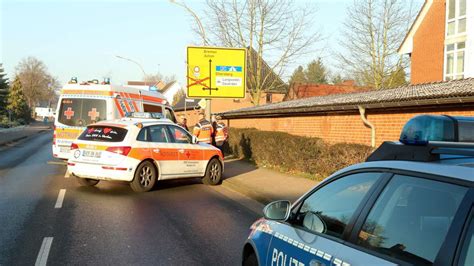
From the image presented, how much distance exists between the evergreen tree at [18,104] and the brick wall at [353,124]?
66.9m

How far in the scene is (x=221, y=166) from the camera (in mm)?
12727

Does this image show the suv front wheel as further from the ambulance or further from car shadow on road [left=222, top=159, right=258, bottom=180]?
the ambulance

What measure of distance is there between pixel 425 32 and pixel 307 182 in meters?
21.1

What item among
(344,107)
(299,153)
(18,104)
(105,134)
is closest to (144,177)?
(105,134)

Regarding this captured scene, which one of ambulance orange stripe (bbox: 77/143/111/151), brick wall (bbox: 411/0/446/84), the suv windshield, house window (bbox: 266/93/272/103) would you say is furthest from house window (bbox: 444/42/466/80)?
house window (bbox: 266/93/272/103)

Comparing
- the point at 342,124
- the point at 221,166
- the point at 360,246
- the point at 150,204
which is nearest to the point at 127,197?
the point at 150,204

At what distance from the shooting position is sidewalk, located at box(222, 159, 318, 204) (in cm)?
1020

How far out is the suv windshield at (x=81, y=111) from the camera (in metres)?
14.1

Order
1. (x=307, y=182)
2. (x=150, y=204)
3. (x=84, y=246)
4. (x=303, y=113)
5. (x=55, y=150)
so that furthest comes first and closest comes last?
(x=303, y=113)
(x=55, y=150)
(x=307, y=182)
(x=150, y=204)
(x=84, y=246)

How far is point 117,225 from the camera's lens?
290 inches

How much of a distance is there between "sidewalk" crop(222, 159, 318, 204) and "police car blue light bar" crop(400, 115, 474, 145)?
683 centimetres

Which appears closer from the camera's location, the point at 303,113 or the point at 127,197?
the point at 127,197

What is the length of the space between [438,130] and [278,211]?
1271 mm

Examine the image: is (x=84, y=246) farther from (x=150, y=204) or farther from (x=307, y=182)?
(x=307, y=182)
